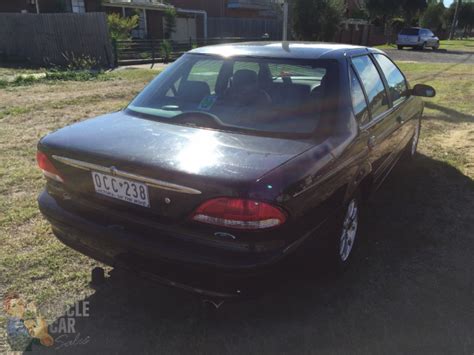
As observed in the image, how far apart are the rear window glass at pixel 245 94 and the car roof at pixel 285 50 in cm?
6

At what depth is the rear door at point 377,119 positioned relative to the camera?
318 centimetres

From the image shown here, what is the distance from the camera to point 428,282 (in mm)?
3018

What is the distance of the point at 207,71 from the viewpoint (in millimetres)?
3432

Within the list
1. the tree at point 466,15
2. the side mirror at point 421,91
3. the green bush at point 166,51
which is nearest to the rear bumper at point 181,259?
the side mirror at point 421,91

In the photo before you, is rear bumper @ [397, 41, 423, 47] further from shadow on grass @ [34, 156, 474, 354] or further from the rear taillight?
the rear taillight

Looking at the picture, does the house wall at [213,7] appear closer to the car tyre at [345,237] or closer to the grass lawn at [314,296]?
the grass lawn at [314,296]

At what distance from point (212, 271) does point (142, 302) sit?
0.91 m

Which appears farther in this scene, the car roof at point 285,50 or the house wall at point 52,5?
the house wall at point 52,5

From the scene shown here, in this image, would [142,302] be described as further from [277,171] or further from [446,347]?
[446,347]

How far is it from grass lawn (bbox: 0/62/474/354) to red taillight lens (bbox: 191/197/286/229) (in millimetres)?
557

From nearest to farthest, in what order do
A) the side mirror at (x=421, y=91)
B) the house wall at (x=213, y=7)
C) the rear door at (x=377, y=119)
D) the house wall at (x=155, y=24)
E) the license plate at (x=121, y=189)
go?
the license plate at (x=121, y=189) < the rear door at (x=377, y=119) < the side mirror at (x=421, y=91) < the house wall at (x=155, y=24) < the house wall at (x=213, y=7)

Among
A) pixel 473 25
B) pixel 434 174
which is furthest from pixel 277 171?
pixel 473 25

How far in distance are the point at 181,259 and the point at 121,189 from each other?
54 centimetres

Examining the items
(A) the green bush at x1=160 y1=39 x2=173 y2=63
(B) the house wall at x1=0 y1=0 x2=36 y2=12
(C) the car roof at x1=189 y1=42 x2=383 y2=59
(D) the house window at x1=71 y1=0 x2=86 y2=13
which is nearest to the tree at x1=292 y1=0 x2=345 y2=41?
(A) the green bush at x1=160 y1=39 x2=173 y2=63
